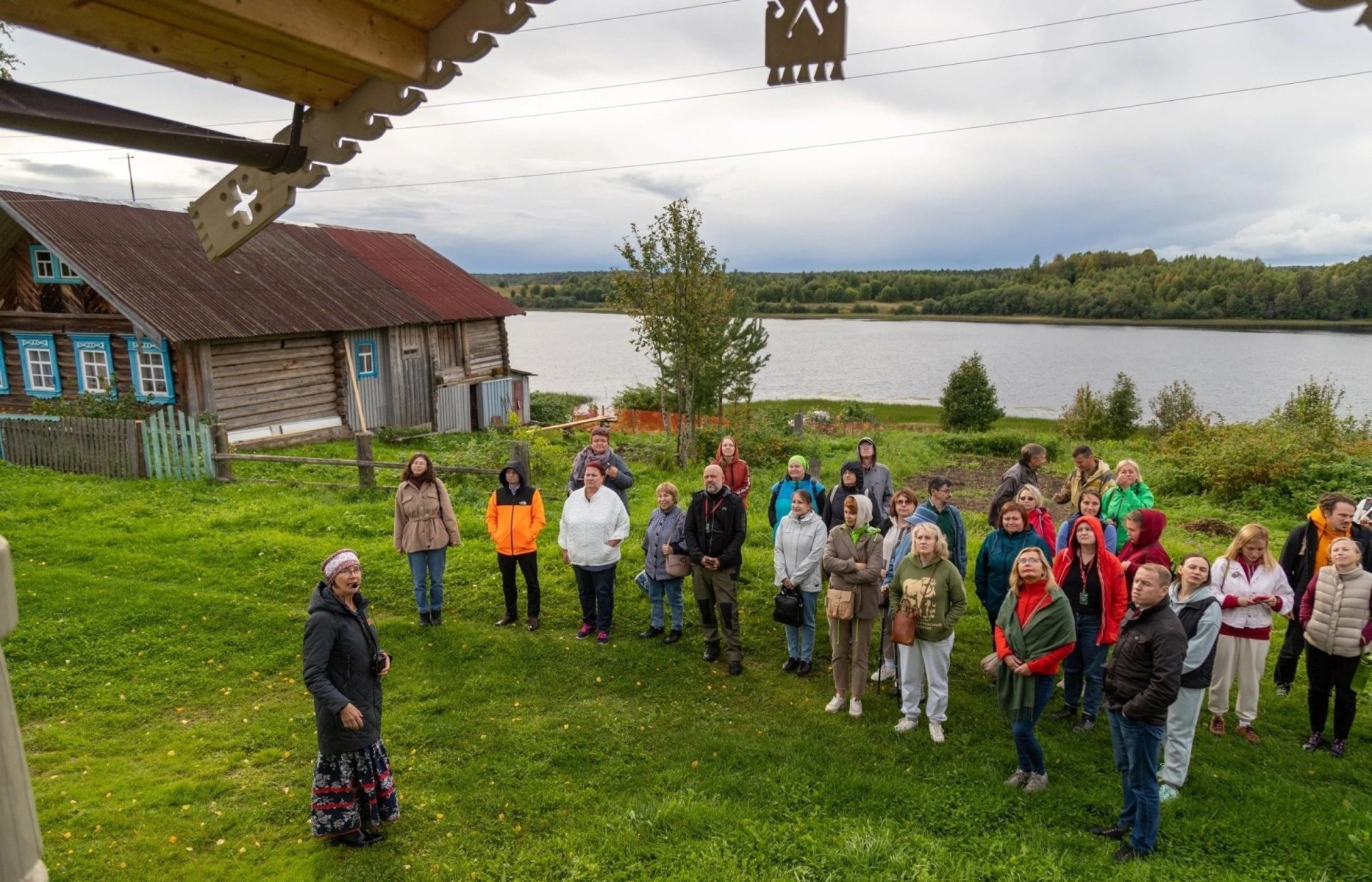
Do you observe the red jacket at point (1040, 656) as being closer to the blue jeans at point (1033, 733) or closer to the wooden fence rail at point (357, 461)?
the blue jeans at point (1033, 733)

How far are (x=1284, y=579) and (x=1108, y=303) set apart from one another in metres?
97.4

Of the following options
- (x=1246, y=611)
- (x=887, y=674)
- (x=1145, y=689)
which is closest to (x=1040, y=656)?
(x=1145, y=689)

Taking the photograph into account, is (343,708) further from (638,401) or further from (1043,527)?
(638,401)

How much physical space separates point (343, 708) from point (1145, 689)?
491 centimetres

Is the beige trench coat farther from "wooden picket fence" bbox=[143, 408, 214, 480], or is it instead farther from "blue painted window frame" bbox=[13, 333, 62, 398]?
"blue painted window frame" bbox=[13, 333, 62, 398]

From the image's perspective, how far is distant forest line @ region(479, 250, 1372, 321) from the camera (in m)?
76.4

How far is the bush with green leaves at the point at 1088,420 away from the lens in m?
31.1

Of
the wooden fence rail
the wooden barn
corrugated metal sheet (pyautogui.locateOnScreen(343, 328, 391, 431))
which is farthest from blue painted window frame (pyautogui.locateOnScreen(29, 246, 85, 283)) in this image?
the wooden fence rail

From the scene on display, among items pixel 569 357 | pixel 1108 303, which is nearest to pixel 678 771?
pixel 569 357

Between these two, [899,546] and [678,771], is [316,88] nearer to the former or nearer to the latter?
[678,771]

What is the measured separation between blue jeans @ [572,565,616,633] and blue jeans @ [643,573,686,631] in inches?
16.3

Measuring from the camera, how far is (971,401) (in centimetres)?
3344

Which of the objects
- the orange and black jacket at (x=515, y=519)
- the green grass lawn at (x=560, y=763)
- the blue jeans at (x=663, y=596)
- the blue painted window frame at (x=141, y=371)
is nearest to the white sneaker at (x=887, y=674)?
the green grass lawn at (x=560, y=763)

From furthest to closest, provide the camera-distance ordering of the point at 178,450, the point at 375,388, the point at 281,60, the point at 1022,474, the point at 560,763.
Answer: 1. the point at 375,388
2. the point at 178,450
3. the point at 1022,474
4. the point at 560,763
5. the point at 281,60
